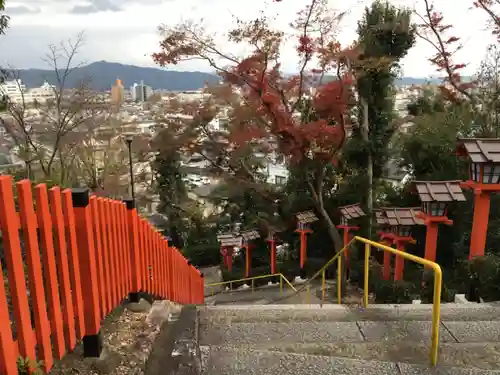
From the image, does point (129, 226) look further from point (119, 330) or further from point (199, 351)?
point (199, 351)

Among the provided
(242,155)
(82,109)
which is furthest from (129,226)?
(82,109)

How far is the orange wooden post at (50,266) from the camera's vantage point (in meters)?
2.31

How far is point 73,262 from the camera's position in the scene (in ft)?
8.78

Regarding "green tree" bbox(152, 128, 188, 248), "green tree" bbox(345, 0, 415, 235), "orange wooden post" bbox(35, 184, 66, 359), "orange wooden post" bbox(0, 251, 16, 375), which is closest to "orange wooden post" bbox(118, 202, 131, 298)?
"orange wooden post" bbox(35, 184, 66, 359)

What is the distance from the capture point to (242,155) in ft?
55.6

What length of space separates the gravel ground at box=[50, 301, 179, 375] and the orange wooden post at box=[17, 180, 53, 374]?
40cm

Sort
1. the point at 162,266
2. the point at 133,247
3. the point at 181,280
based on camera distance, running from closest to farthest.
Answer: the point at 133,247 → the point at 162,266 → the point at 181,280

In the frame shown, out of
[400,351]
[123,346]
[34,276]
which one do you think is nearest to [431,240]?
[400,351]

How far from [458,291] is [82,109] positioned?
16.7 metres

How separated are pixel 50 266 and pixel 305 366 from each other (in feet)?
6.24

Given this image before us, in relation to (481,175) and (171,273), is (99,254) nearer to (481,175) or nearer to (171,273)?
(171,273)

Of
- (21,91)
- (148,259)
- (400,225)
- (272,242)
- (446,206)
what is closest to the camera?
(148,259)

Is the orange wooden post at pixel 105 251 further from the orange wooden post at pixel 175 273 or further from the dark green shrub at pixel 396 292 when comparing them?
the dark green shrub at pixel 396 292

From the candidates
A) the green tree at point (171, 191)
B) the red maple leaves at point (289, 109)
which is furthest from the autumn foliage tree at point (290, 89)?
the green tree at point (171, 191)
